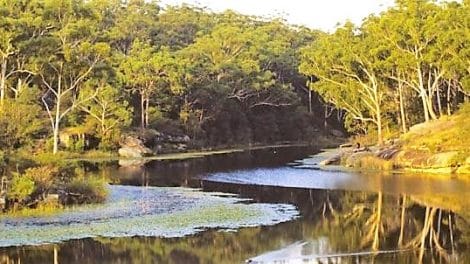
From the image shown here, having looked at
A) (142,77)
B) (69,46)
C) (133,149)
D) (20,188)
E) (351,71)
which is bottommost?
(20,188)

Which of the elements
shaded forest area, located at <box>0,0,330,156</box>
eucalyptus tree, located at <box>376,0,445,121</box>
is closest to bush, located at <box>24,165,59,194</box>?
shaded forest area, located at <box>0,0,330,156</box>

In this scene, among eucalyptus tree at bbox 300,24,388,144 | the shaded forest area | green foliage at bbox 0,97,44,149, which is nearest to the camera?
green foliage at bbox 0,97,44,149

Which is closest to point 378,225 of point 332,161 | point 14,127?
point 14,127

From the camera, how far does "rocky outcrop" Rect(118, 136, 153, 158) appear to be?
68.1 metres

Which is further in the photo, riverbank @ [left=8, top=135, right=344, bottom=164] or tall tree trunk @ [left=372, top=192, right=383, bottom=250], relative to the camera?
riverbank @ [left=8, top=135, right=344, bottom=164]

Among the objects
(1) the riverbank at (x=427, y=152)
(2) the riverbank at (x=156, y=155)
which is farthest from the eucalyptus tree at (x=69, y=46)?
(1) the riverbank at (x=427, y=152)

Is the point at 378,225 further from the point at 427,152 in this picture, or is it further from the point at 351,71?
the point at 351,71

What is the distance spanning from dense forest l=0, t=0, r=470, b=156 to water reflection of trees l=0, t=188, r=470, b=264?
12194mm

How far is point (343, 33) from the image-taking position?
64812 millimetres

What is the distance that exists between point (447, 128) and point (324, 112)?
5329cm

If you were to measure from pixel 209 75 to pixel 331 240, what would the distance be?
217ft

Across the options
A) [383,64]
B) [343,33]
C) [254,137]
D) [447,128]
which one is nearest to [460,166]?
[447,128]

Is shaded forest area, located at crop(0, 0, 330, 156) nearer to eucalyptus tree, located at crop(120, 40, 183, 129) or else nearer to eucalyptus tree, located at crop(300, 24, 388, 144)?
eucalyptus tree, located at crop(120, 40, 183, 129)

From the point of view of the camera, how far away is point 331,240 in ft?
78.8
